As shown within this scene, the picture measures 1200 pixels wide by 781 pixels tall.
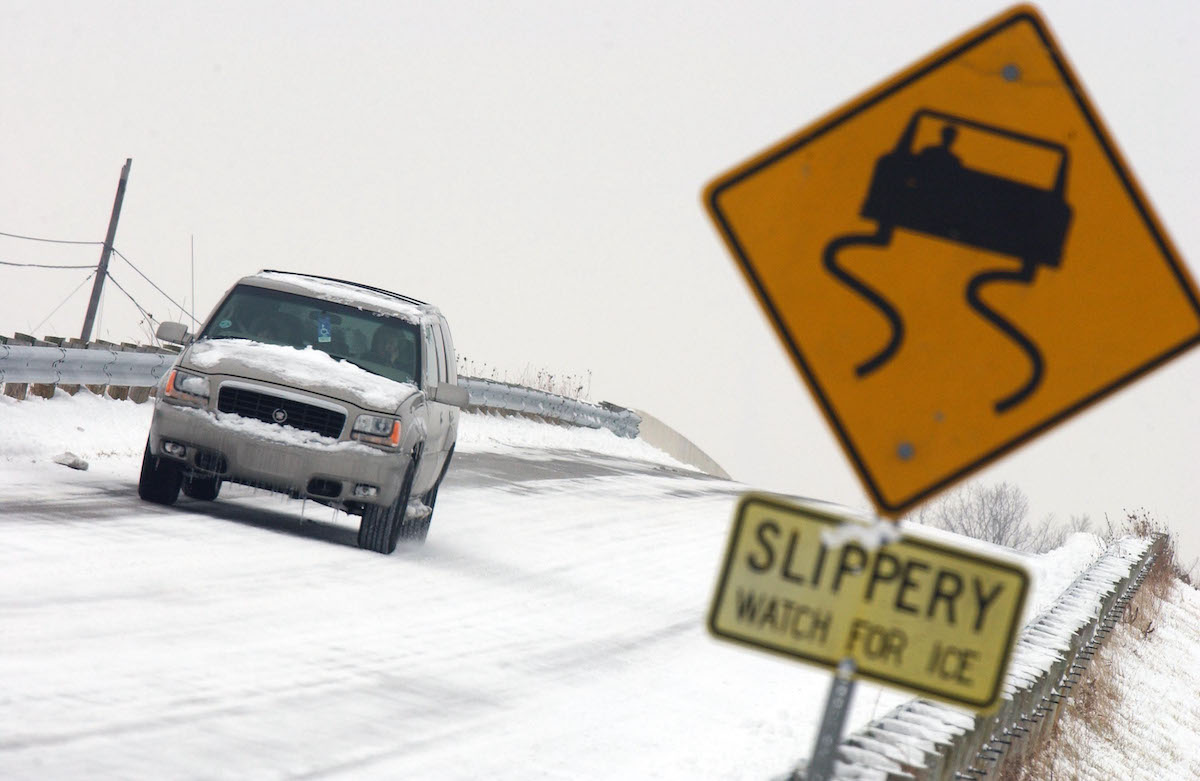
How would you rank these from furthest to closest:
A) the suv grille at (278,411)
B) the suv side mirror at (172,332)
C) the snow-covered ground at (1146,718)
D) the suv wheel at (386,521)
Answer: the suv wheel at (386,521)
the suv grille at (278,411)
the suv side mirror at (172,332)
the snow-covered ground at (1146,718)

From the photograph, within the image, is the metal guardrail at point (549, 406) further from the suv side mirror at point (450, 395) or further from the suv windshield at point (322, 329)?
the suv side mirror at point (450, 395)

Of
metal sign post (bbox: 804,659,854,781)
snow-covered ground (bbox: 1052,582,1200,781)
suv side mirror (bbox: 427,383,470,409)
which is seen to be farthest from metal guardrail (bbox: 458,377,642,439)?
metal sign post (bbox: 804,659,854,781)

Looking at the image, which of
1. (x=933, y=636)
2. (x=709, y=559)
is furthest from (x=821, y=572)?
(x=709, y=559)

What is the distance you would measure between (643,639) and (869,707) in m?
1.79

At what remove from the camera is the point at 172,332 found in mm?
12445

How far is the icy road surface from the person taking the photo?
6.93 m

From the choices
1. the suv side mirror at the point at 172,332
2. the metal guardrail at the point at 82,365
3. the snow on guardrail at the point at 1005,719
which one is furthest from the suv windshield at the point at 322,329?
the snow on guardrail at the point at 1005,719

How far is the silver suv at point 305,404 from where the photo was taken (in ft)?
41.0

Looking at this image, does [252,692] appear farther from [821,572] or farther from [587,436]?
[587,436]

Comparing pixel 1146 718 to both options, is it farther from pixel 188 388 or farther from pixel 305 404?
pixel 188 388

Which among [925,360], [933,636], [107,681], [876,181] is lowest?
[107,681]

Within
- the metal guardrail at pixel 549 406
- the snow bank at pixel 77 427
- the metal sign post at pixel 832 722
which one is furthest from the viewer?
the metal guardrail at pixel 549 406

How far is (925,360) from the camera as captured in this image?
3754mm

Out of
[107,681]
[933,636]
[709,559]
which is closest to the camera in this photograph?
[933,636]
